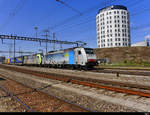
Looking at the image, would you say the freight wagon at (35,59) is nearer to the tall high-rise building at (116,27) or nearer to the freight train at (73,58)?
the freight train at (73,58)

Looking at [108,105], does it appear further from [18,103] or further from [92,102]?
[18,103]

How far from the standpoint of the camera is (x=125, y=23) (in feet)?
256

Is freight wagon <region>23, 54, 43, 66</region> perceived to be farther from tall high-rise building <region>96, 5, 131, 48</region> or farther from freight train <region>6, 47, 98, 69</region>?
tall high-rise building <region>96, 5, 131, 48</region>

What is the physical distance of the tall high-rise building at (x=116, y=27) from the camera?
76.7 m

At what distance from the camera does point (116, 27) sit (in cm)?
7725

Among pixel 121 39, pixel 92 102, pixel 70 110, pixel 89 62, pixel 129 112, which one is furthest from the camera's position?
pixel 121 39

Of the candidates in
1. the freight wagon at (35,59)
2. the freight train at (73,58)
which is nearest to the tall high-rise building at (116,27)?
the freight wagon at (35,59)

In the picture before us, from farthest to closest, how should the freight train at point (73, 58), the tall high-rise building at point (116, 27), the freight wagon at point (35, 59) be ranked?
1. the tall high-rise building at point (116, 27)
2. the freight wagon at point (35, 59)
3. the freight train at point (73, 58)

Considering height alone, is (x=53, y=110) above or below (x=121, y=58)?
below

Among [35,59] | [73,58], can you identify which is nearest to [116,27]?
[35,59]

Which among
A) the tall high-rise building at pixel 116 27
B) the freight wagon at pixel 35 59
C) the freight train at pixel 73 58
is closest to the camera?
the freight train at pixel 73 58

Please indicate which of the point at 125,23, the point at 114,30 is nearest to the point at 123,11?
the point at 125,23

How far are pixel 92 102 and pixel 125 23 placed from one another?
3244 inches

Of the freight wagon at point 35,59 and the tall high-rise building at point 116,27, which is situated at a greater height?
the tall high-rise building at point 116,27
